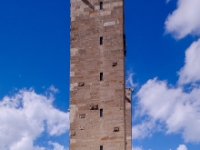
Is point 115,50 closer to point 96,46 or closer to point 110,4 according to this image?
point 96,46

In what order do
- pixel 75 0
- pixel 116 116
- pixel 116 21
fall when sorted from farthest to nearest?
pixel 75 0 → pixel 116 21 → pixel 116 116

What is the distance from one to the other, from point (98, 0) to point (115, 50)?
2.85 metres

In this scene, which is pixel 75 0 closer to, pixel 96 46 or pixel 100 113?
pixel 96 46

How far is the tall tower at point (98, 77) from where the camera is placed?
1572cm

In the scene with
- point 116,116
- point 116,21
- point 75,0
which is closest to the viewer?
point 116,116

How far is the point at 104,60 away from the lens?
54.4 feet

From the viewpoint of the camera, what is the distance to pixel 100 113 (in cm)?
1605


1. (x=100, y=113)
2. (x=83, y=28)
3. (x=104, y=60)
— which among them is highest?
(x=83, y=28)

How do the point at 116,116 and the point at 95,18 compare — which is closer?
the point at 116,116

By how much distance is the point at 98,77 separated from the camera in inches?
648

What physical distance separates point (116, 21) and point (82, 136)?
564 centimetres

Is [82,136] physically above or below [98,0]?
below

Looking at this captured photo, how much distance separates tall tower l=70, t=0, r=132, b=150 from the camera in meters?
15.7

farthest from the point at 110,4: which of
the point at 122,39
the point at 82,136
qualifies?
the point at 82,136
